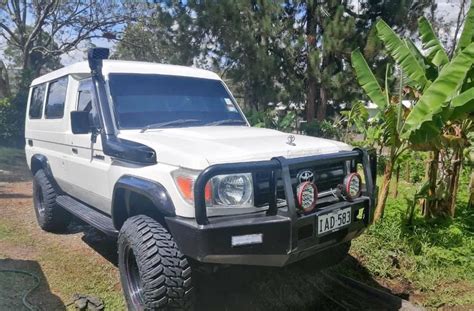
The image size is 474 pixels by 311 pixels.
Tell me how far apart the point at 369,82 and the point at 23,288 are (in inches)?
177

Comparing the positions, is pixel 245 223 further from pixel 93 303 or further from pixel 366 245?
pixel 366 245

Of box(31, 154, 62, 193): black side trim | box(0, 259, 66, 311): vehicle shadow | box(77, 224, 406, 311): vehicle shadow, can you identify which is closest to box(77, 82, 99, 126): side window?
box(31, 154, 62, 193): black side trim

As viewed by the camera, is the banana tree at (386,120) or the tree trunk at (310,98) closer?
the banana tree at (386,120)

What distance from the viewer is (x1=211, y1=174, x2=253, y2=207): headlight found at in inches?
112

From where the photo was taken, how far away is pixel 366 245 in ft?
15.9

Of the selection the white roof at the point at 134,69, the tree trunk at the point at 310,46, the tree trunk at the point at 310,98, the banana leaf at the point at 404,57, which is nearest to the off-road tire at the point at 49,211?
the white roof at the point at 134,69

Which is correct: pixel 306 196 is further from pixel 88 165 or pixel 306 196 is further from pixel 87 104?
pixel 87 104

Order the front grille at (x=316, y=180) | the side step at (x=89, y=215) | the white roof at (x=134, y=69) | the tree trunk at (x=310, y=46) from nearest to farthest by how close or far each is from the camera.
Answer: the front grille at (x=316, y=180)
the side step at (x=89, y=215)
the white roof at (x=134, y=69)
the tree trunk at (x=310, y=46)

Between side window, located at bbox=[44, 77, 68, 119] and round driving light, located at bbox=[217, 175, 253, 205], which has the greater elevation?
side window, located at bbox=[44, 77, 68, 119]

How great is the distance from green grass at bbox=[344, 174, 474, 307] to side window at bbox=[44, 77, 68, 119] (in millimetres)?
3796

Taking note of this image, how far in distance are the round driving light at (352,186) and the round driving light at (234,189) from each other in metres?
0.88

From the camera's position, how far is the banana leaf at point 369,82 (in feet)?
17.2

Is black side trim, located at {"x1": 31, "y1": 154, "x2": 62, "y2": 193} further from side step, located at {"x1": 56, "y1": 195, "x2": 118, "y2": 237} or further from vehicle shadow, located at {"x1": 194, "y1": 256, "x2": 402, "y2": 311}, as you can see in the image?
vehicle shadow, located at {"x1": 194, "y1": 256, "x2": 402, "y2": 311}

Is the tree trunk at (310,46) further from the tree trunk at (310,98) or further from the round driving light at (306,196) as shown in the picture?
the round driving light at (306,196)
